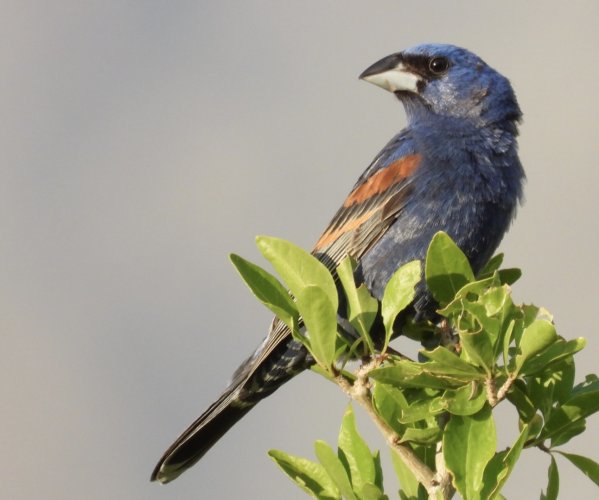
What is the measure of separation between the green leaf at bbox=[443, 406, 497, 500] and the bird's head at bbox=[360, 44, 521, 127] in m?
2.52

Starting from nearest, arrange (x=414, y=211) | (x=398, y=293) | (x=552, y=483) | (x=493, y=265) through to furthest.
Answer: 1. (x=552, y=483)
2. (x=398, y=293)
3. (x=493, y=265)
4. (x=414, y=211)

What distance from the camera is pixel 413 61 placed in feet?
17.3

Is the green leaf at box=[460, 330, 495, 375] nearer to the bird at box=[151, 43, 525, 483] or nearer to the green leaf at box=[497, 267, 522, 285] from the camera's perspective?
the green leaf at box=[497, 267, 522, 285]

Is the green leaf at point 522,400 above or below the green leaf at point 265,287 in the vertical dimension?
below

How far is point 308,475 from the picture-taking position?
2797 mm

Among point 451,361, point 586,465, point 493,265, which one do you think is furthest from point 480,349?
point 493,265

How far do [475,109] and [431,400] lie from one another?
2.46 meters

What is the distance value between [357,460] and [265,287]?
21.0 inches

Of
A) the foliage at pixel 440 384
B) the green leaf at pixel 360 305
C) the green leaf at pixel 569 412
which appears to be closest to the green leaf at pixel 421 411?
the foliage at pixel 440 384

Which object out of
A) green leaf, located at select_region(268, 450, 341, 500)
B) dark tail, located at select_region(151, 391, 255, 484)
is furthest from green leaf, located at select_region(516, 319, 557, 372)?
dark tail, located at select_region(151, 391, 255, 484)

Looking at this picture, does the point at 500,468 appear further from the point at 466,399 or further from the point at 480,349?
the point at 480,349

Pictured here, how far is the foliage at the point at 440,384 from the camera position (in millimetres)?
2615

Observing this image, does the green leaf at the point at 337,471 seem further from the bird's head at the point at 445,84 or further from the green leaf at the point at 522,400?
the bird's head at the point at 445,84

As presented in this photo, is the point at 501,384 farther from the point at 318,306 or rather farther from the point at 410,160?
the point at 410,160
